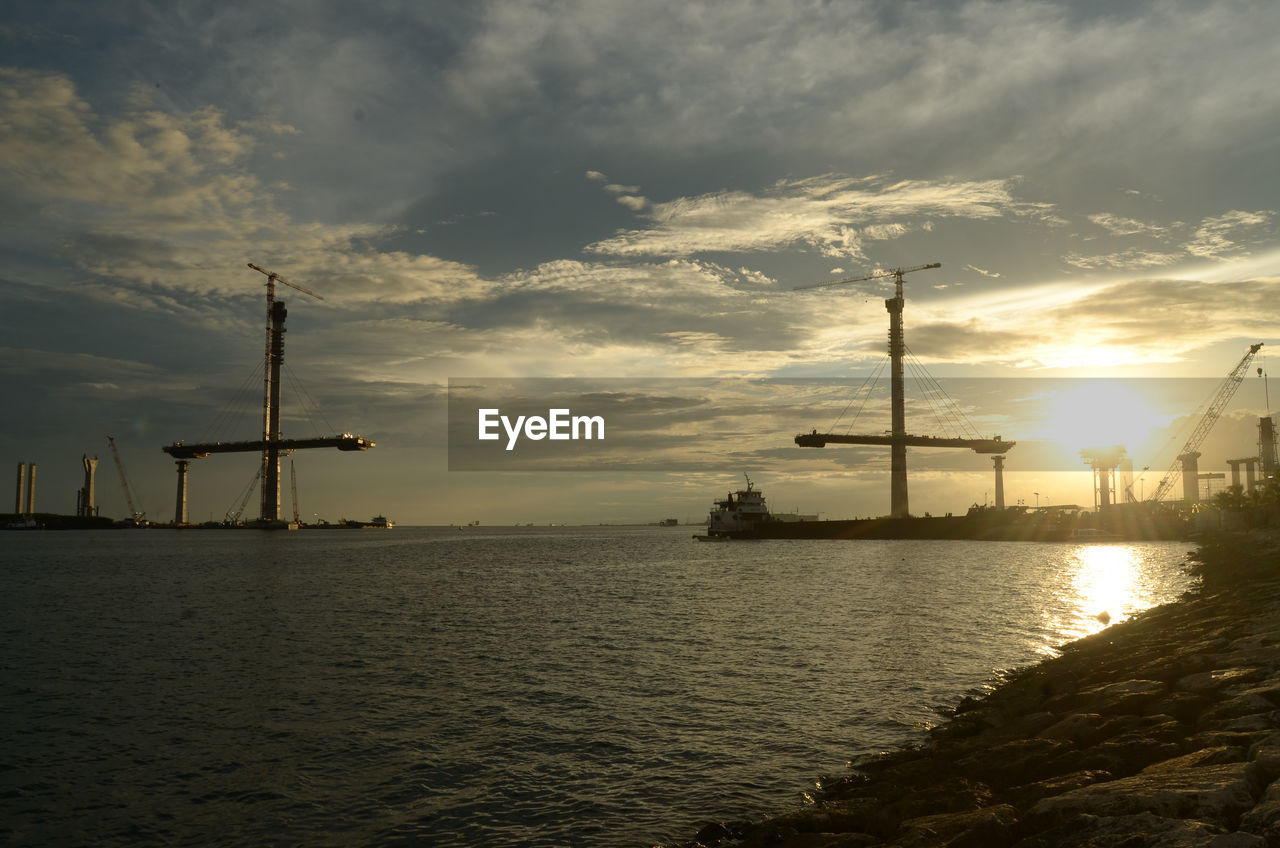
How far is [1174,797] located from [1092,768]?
3.89 metres

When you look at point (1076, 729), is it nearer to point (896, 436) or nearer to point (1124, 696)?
point (1124, 696)

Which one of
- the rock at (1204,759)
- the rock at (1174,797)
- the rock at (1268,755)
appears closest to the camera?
the rock at (1174,797)

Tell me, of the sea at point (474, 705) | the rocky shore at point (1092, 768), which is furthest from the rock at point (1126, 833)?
the sea at point (474, 705)

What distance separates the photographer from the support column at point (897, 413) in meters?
166

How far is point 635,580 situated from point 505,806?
167 feet

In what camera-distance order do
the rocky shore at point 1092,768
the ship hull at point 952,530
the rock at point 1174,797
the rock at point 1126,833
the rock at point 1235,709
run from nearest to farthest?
the rock at point 1126,833 → the rock at point 1174,797 → the rocky shore at point 1092,768 → the rock at point 1235,709 → the ship hull at point 952,530

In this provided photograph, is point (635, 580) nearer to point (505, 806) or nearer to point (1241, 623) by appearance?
point (1241, 623)

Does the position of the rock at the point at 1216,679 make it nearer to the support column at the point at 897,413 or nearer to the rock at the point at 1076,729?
the rock at the point at 1076,729

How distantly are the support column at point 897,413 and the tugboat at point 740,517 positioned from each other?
29602 millimetres

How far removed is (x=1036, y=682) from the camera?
2181cm

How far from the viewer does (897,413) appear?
172 meters

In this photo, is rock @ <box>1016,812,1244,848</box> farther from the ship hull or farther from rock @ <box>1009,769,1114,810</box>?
the ship hull

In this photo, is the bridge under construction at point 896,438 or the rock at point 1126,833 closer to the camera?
the rock at point 1126,833

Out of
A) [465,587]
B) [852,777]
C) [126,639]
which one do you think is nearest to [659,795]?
[852,777]
